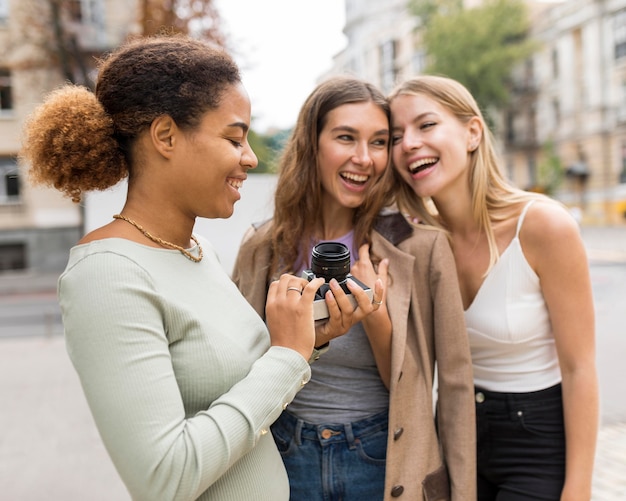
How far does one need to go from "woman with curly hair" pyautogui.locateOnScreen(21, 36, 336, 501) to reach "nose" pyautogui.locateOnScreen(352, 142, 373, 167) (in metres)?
0.76

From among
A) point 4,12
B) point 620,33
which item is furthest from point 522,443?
point 620,33

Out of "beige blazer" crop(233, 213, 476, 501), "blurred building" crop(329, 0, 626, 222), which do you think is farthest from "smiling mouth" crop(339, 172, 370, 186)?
"blurred building" crop(329, 0, 626, 222)

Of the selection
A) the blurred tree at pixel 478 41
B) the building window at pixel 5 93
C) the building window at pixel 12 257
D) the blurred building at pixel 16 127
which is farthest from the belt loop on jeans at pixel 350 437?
the blurred tree at pixel 478 41

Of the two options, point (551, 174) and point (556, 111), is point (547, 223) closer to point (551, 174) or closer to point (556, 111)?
point (551, 174)

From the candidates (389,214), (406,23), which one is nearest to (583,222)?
(406,23)

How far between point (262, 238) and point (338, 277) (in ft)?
2.37

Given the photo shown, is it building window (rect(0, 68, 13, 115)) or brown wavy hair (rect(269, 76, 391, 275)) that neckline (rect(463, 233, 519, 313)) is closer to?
brown wavy hair (rect(269, 76, 391, 275))

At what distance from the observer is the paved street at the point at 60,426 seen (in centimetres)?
405

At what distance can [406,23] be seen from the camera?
37594mm

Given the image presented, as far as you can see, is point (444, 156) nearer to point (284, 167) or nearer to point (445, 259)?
point (445, 259)

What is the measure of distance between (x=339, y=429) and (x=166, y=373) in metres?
0.95

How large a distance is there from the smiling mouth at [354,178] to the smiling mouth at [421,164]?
6.7 inches

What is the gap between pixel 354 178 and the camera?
2111 millimetres

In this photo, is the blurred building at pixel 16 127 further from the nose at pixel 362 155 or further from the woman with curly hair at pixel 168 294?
the woman with curly hair at pixel 168 294
